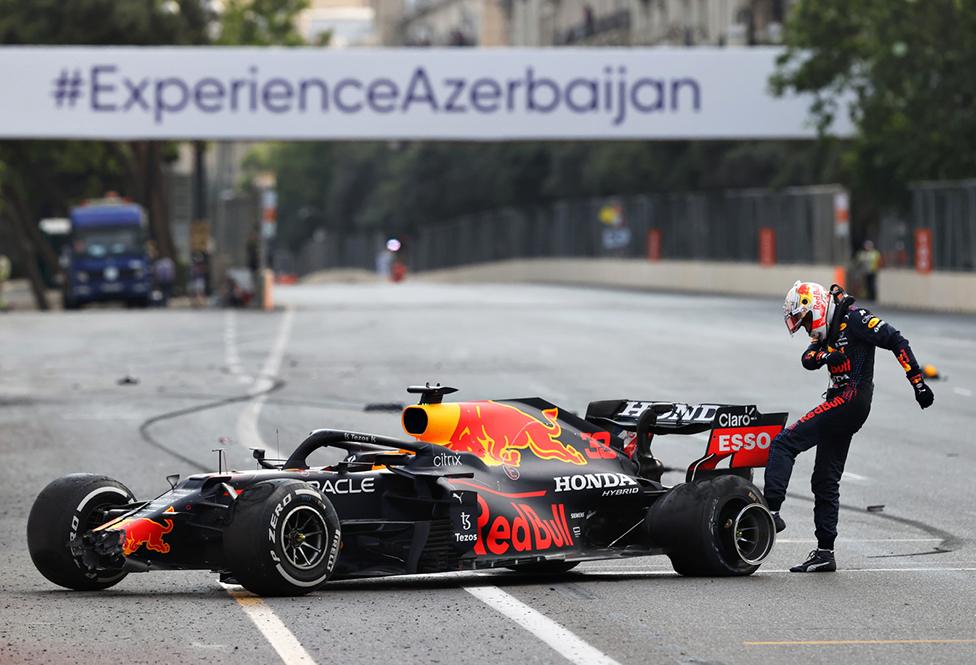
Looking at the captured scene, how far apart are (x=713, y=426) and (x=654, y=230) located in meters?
65.8

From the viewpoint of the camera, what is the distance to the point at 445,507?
10.4m

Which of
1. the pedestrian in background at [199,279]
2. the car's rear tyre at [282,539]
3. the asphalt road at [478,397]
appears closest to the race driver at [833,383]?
the asphalt road at [478,397]

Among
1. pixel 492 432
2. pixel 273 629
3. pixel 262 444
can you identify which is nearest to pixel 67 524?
pixel 273 629

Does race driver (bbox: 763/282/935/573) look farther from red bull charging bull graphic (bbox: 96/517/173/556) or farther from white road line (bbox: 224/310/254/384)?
white road line (bbox: 224/310/254/384)

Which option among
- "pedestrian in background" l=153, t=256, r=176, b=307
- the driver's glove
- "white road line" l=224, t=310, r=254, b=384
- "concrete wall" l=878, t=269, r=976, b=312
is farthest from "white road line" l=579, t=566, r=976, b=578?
"pedestrian in background" l=153, t=256, r=176, b=307

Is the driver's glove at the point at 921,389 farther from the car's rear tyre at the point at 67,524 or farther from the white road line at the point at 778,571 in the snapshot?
the car's rear tyre at the point at 67,524

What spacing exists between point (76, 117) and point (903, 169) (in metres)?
20.6

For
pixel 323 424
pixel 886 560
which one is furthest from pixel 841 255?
pixel 886 560

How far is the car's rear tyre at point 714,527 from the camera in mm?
10828

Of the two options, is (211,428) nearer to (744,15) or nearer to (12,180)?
(12,180)

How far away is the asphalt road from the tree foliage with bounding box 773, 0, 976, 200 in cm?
776

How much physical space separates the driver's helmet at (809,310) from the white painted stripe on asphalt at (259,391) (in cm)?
866

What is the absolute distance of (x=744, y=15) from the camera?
272 ft

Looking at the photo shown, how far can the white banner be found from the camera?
52.5 metres
